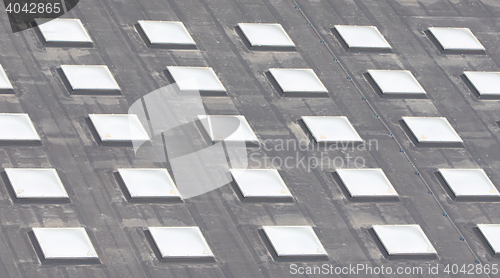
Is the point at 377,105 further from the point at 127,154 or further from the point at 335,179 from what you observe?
the point at 127,154

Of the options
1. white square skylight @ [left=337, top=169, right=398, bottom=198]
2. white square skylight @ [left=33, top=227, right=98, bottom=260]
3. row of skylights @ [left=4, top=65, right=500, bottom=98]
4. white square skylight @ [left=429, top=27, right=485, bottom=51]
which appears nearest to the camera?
white square skylight @ [left=33, top=227, right=98, bottom=260]

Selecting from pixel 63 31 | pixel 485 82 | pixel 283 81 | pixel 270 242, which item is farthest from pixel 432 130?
pixel 63 31

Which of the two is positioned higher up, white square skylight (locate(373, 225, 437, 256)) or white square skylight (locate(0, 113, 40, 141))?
white square skylight (locate(0, 113, 40, 141))

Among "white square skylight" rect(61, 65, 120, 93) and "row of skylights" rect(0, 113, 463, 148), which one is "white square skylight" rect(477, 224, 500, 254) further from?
"white square skylight" rect(61, 65, 120, 93)

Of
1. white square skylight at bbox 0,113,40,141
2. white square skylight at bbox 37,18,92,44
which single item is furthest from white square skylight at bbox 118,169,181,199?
white square skylight at bbox 37,18,92,44

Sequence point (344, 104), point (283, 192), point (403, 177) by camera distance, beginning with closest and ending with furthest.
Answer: point (283, 192) < point (403, 177) < point (344, 104)

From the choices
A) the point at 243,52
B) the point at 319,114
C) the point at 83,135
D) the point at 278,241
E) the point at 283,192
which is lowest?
the point at 278,241

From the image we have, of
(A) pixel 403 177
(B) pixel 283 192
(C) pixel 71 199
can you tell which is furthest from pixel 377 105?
(C) pixel 71 199
